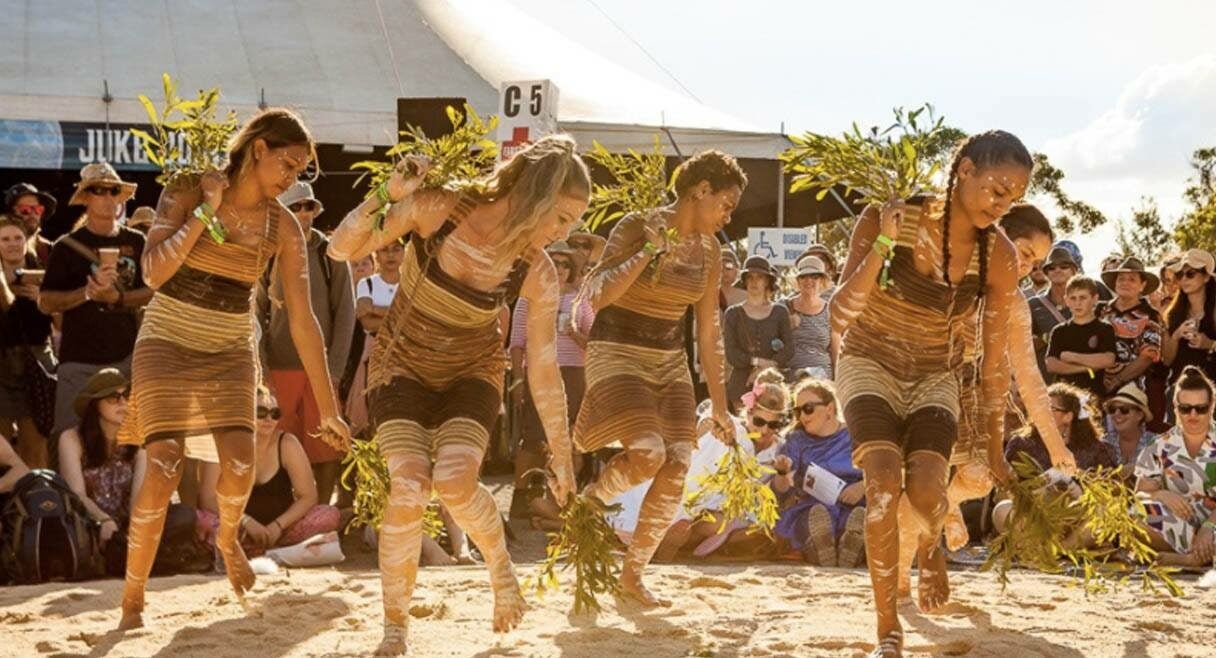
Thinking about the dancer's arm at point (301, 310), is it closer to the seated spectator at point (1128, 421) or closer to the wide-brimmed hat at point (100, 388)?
the wide-brimmed hat at point (100, 388)

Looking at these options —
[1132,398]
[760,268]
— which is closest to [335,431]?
[760,268]

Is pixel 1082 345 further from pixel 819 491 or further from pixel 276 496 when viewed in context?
pixel 276 496

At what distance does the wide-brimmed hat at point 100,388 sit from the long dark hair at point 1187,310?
6.68 m

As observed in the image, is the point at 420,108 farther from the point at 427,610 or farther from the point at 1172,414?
the point at 1172,414

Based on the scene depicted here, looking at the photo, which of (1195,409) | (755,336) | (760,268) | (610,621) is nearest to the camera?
A: (610,621)

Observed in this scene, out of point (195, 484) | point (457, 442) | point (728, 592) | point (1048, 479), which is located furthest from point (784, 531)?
point (457, 442)

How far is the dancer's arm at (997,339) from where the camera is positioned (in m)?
5.84

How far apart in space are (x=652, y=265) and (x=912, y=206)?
60.2 inches

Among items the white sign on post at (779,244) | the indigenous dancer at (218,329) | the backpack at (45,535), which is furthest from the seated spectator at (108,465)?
the white sign on post at (779,244)

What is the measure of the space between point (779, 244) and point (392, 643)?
990 centimetres

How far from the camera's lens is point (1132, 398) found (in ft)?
33.5

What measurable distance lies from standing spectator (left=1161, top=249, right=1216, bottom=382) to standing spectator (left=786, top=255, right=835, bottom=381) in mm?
2282

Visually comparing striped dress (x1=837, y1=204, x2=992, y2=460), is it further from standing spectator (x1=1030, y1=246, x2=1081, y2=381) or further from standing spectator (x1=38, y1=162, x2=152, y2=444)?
standing spectator (x1=1030, y1=246, x2=1081, y2=381)

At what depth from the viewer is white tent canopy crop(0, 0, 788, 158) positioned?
17031 millimetres
